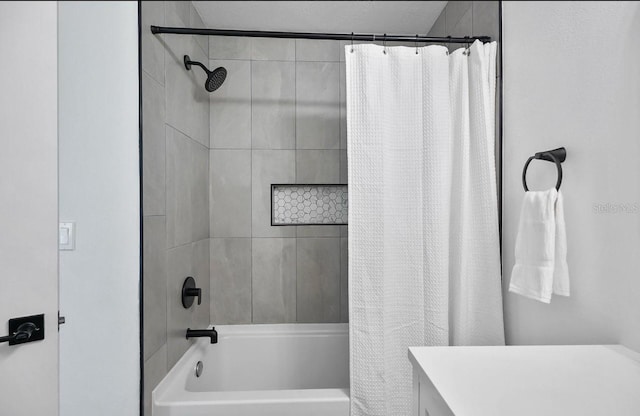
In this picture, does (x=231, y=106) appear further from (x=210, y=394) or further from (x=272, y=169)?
(x=210, y=394)

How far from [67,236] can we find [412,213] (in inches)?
42.0

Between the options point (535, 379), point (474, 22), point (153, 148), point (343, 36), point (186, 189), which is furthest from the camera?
point (186, 189)

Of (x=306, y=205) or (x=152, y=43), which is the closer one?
(x=152, y=43)

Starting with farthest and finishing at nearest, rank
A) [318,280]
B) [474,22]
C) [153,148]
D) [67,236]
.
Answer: [318,280]
[474,22]
[153,148]
[67,236]

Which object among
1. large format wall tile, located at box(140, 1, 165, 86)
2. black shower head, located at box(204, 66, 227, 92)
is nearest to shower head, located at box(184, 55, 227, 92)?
black shower head, located at box(204, 66, 227, 92)

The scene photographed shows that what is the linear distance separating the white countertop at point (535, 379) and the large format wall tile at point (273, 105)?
4.93ft

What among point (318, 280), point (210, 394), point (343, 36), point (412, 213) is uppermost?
point (343, 36)

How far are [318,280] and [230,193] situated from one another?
716mm

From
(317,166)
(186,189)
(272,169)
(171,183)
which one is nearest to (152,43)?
(171,183)

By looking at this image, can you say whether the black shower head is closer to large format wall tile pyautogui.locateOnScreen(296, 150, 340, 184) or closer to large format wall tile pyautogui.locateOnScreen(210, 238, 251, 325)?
large format wall tile pyautogui.locateOnScreen(296, 150, 340, 184)

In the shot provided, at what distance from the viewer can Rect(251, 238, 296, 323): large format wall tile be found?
2.13m

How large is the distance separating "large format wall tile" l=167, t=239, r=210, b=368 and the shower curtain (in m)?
0.73

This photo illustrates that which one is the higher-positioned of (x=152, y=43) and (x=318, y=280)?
(x=152, y=43)

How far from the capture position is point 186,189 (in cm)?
169
